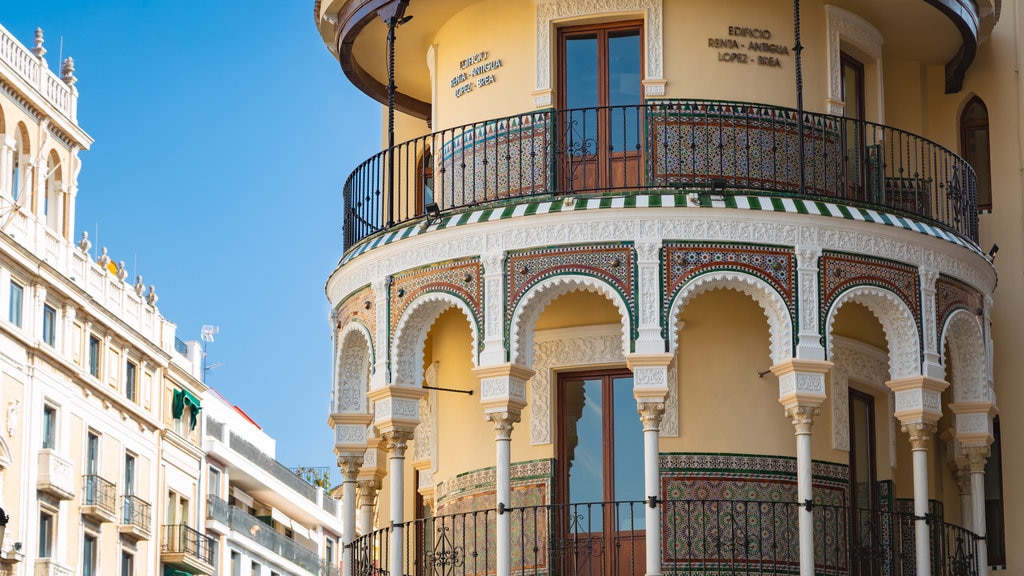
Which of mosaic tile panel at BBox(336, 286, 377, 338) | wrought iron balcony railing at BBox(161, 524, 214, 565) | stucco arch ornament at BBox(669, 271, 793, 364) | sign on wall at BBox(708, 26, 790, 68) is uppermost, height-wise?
sign on wall at BBox(708, 26, 790, 68)

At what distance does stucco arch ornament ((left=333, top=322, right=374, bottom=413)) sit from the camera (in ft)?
77.4

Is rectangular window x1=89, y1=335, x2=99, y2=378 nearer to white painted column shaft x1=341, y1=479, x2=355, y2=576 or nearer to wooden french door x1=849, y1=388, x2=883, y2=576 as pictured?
white painted column shaft x1=341, y1=479, x2=355, y2=576

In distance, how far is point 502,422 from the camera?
21312 millimetres

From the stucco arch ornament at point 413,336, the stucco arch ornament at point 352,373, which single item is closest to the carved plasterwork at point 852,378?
the stucco arch ornament at point 413,336

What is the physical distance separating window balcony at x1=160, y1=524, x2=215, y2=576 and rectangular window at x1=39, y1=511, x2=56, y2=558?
28.5 feet

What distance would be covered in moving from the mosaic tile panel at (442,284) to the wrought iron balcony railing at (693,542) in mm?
2266

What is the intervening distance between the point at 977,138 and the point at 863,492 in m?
5.49

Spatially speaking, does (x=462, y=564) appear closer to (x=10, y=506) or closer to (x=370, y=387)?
(x=370, y=387)

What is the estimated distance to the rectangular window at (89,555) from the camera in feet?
170

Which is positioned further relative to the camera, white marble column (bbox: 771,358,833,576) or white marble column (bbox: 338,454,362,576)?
white marble column (bbox: 338,454,362,576)

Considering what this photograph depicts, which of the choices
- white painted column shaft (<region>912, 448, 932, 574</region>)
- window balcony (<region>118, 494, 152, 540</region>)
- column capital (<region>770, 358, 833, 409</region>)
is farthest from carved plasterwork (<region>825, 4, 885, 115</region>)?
window balcony (<region>118, 494, 152, 540</region>)

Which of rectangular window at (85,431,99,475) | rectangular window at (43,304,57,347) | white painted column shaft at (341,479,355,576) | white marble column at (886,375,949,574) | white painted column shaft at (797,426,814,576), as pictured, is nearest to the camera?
white painted column shaft at (797,426,814,576)

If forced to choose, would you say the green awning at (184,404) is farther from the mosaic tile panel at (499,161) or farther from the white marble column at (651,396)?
the white marble column at (651,396)

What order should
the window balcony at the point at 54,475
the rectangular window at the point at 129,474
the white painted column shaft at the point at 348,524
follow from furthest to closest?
the rectangular window at the point at 129,474 < the window balcony at the point at 54,475 < the white painted column shaft at the point at 348,524
